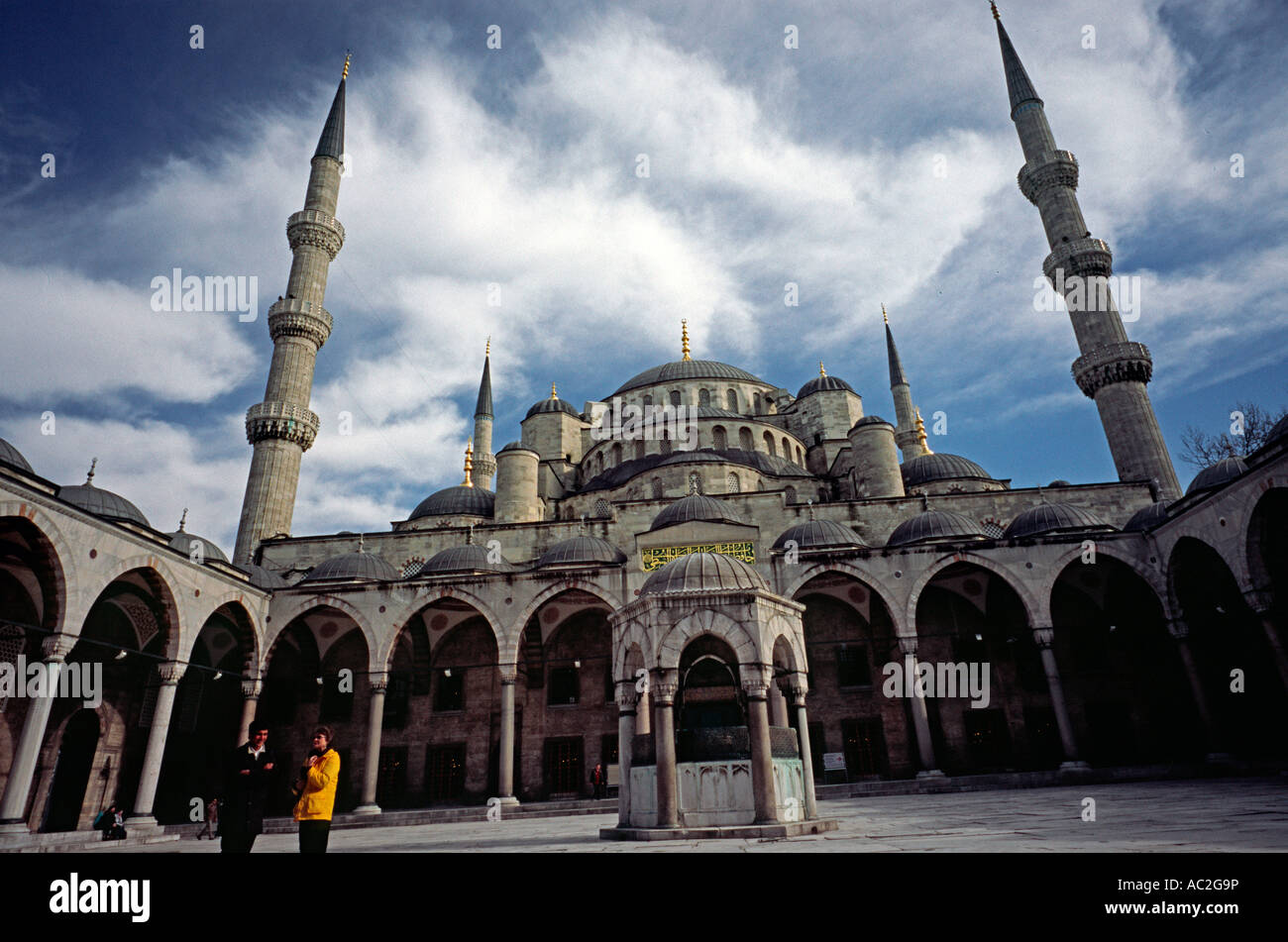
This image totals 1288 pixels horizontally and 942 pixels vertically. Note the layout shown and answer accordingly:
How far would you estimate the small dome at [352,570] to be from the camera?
19.0 metres

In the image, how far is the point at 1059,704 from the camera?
15.9 meters

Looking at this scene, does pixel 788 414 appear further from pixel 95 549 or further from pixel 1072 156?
pixel 95 549

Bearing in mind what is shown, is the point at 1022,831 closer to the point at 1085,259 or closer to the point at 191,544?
the point at 191,544

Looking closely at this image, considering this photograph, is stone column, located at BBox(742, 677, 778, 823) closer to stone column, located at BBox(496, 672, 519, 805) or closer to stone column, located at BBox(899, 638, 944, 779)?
stone column, located at BBox(899, 638, 944, 779)

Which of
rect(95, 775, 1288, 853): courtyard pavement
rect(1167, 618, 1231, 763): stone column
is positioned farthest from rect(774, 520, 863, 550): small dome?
rect(95, 775, 1288, 853): courtyard pavement

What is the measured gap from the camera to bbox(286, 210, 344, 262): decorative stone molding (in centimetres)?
2620

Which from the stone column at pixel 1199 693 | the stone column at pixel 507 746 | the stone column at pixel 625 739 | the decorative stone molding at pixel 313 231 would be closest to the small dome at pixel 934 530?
the stone column at pixel 1199 693

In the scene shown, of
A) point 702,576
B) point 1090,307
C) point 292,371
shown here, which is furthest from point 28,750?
point 1090,307

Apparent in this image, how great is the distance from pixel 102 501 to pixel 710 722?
55.6 feet

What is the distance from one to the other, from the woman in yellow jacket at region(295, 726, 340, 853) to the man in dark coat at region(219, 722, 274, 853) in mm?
377

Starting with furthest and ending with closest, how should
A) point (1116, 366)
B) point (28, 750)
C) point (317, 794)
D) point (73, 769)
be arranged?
point (1116, 366), point (73, 769), point (28, 750), point (317, 794)

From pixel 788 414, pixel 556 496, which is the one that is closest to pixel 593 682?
pixel 556 496

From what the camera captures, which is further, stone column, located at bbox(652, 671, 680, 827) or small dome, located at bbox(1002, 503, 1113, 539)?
small dome, located at bbox(1002, 503, 1113, 539)

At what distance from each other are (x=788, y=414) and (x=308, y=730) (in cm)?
2229
